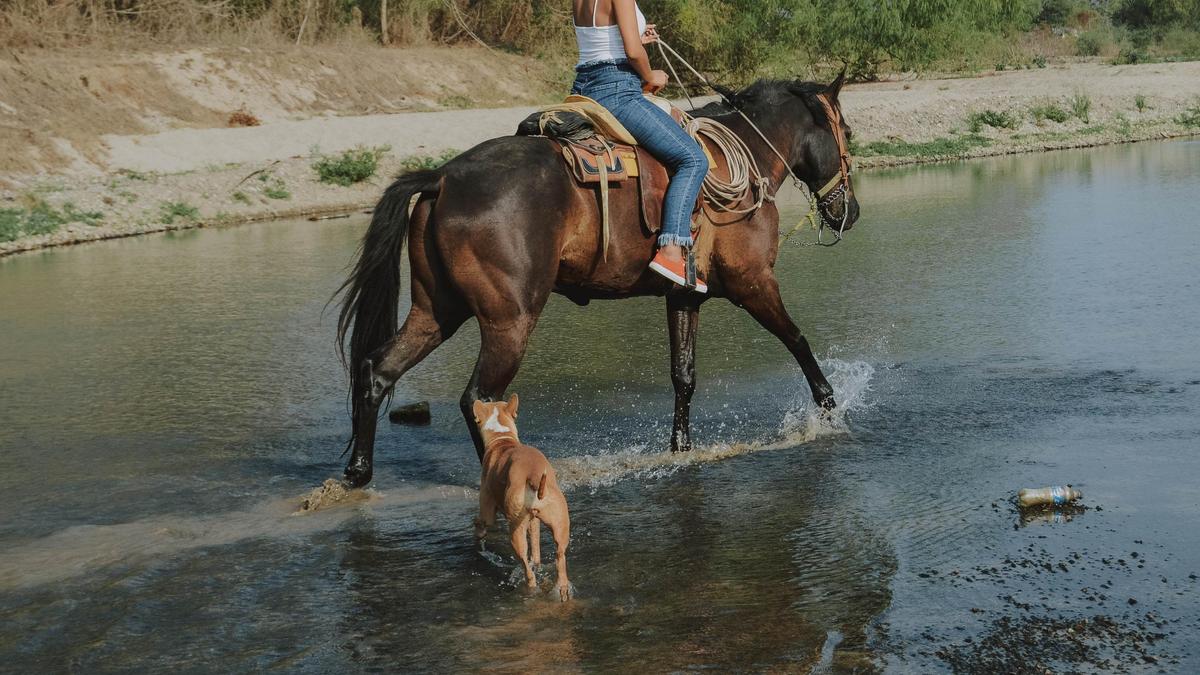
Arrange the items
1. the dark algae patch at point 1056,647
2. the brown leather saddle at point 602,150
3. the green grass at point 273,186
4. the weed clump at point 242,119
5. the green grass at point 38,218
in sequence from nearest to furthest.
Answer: the dark algae patch at point 1056,647 → the brown leather saddle at point 602,150 → the green grass at point 38,218 → the green grass at point 273,186 → the weed clump at point 242,119

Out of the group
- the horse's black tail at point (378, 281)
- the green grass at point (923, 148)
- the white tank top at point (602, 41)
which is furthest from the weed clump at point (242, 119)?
the white tank top at point (602, 41)

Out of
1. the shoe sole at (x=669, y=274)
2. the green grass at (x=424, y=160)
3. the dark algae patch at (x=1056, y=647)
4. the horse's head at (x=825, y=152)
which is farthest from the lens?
the green grass at (x=424, y=160)

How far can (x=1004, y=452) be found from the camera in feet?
25.0

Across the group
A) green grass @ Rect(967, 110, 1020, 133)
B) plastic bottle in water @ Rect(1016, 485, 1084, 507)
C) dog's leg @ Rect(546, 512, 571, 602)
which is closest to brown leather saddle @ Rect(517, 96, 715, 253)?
dog's leg @ Rect(546, 512, 571, 602)

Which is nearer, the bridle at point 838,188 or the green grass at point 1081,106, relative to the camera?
the bridle at point 838,188

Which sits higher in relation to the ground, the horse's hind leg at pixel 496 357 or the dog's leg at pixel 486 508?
the horse's hind leg at pixel 496 357

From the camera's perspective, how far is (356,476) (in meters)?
7.40

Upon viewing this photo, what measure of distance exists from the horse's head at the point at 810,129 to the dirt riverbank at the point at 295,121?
47.7 feet

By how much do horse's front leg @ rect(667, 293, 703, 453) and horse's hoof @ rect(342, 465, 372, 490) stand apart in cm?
189

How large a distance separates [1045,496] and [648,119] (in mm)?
3016

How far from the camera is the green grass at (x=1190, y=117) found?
108 feet

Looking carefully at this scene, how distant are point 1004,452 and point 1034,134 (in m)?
26.8

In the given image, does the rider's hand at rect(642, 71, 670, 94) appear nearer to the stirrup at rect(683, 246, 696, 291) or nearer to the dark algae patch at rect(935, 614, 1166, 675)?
the stirrup at rect(683, 246, 696, 291)

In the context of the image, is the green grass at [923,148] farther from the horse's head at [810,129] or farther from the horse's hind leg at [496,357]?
the horse's hind leg at [496,357]
